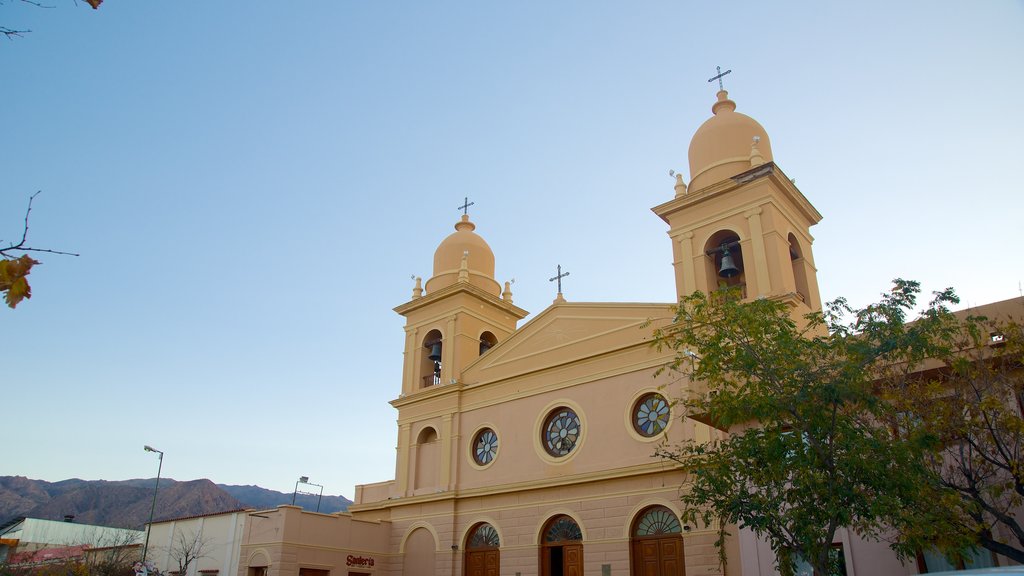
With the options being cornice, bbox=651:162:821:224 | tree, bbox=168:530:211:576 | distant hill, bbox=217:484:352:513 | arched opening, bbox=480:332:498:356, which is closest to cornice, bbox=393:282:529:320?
arched opening, bbox=480:332:498:356

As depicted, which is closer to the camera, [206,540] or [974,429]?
[974,429]

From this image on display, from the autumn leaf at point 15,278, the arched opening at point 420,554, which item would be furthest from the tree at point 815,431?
the arched opening at point 420,554

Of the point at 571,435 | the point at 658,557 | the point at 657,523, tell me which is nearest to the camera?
the point at 658,557

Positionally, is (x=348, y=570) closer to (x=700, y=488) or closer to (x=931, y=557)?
(x=700, y=488)

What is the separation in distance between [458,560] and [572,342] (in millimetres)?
7399

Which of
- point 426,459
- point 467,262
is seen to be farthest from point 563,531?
point 467,262

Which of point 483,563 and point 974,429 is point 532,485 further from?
point 974,429

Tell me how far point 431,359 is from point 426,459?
12.7 ft

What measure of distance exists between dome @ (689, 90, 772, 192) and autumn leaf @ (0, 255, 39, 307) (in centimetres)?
Result: 2071

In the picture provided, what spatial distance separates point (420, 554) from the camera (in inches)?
963

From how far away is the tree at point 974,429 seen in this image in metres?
10.5

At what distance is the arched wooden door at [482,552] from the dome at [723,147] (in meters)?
12.0

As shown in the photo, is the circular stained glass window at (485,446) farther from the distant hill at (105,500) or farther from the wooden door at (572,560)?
the distant hill at (105,500)

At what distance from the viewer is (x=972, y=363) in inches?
481
